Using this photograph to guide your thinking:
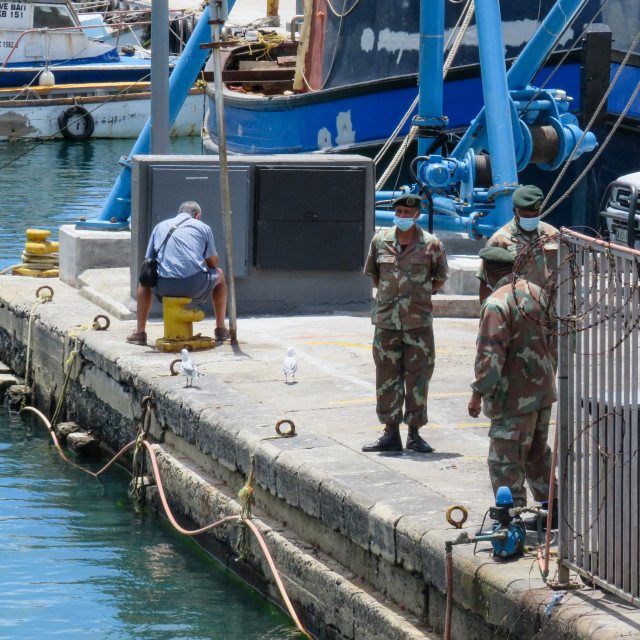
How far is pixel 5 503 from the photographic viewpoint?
9539 millimetres

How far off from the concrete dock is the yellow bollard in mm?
125

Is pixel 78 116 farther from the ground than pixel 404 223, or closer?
farther from the ground

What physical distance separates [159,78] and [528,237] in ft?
18.3

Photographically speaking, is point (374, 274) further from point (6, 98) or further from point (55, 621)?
point (6, 98)

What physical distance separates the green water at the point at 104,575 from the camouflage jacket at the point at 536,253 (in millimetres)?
2302

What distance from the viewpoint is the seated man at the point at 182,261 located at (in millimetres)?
10242

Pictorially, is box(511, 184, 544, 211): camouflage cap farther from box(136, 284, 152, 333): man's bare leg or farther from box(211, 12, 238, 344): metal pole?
box(136, 284, 152, 333): man's bare leg

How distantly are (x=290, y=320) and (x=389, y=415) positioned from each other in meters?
4.08

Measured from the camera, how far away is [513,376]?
612 centimetres

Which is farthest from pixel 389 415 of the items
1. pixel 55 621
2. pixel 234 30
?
pixel 234 30

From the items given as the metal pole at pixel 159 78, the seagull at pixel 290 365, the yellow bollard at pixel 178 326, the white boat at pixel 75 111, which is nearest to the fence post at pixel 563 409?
the seagull at pixel 290 365

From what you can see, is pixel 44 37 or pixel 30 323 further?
pixel 44 37

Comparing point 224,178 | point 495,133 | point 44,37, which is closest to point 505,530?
point 224,178

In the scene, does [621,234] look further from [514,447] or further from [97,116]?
[97,116]
